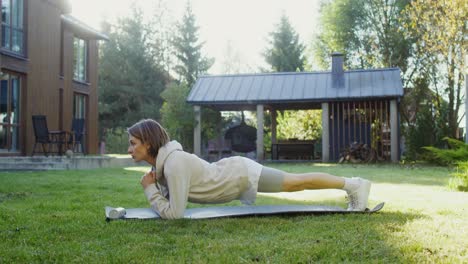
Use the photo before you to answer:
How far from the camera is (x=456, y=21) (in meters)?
14.4

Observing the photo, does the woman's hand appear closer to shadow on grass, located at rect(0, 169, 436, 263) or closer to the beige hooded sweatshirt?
the beige hooded sweatshirt

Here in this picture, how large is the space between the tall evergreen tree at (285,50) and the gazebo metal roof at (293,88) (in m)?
15.7

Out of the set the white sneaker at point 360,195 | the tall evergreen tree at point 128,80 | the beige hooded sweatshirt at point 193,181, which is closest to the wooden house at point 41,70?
the beige hooded sweatshirt at point 193,181

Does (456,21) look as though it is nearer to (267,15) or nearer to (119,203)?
(119,203)

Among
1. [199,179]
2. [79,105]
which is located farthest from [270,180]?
[79,105]

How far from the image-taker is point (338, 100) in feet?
58.5

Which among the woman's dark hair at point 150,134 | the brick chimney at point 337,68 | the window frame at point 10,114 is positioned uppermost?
the brick chimney at point 337,68

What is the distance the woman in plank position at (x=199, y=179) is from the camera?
385cm

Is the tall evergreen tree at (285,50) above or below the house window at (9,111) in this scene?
above

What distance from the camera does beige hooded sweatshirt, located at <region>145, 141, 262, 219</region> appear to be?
3787mm

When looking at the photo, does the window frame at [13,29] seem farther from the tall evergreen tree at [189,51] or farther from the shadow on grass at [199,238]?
the tall evergreen tree at [189,51]

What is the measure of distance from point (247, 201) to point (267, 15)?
3580 centimetres

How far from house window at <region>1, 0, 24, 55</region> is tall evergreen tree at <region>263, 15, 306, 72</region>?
23046mm

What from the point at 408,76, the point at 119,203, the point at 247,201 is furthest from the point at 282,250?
the point at 408,76
